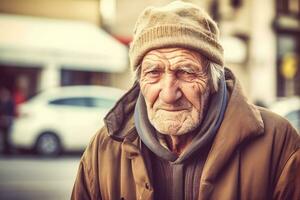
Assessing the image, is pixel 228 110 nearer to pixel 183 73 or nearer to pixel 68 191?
pixel 183 73

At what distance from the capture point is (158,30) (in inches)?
76.3

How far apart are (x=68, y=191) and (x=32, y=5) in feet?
A: 35.6

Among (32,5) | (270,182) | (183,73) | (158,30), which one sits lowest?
(270,182)

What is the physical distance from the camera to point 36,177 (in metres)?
8.98

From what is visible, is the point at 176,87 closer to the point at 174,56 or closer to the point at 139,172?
the point at 174,56

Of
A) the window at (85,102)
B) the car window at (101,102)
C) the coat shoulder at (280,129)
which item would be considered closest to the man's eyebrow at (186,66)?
the coat shoulder at (280,129)

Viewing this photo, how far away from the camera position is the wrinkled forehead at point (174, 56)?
1962 mm

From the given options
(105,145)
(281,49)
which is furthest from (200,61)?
(281,49)

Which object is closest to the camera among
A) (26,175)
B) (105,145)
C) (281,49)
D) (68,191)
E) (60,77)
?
(105,145)

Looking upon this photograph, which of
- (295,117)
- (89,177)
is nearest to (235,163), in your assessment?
(89,177)

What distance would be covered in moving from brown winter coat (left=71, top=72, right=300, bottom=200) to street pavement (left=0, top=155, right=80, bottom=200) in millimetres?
→ 5228

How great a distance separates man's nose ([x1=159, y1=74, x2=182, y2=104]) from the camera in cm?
194

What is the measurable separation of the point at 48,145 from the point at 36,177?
123 inches

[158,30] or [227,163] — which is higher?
[158,30]
